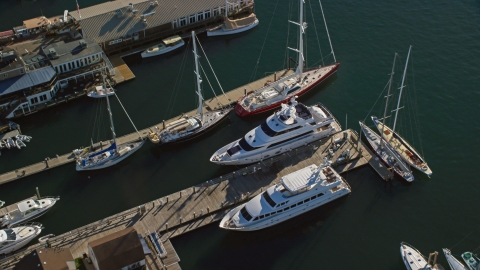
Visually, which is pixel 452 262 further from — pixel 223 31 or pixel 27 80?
pixel 27 80

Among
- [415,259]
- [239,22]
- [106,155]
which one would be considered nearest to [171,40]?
[239,22]

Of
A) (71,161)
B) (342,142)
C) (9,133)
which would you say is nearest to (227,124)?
(342,142)

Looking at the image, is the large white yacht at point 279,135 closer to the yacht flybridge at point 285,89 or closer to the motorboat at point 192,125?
the motorboat at point 192,125

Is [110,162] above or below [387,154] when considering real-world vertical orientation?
above

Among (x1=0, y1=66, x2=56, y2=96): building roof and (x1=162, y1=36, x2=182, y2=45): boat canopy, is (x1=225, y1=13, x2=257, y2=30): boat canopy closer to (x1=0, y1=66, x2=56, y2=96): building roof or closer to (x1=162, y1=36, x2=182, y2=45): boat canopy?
(x1=162, y1=36, x2=182, y2=45): boat canopy

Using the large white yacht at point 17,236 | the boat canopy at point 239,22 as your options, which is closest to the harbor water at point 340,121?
the boat canopy at point 239,22

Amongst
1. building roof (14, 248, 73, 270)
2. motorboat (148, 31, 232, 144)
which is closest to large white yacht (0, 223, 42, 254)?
building roof (14, 248, 73, 270)
